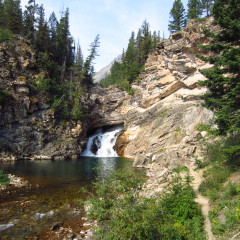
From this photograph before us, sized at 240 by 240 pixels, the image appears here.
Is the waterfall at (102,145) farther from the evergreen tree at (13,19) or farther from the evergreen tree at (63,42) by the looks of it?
the evergreen tree at (13,19)

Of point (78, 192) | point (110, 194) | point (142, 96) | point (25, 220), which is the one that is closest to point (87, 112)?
point (142, 96)

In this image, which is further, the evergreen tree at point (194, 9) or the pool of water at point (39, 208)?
the evergreen tree at point (194, 9)

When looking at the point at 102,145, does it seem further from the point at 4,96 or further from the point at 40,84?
the point at 4,96

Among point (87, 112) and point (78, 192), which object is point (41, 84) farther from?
point (78, 192)

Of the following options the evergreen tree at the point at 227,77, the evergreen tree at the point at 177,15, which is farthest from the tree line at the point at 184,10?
the evergreen tree at the point at 227,77

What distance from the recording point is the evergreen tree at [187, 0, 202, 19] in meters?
44.6

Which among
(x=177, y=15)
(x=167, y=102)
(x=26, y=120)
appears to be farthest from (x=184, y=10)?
(x=26, y=120)

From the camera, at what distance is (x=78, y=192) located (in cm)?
1580

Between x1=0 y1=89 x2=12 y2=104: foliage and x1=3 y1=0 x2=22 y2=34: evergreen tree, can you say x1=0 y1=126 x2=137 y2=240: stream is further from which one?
x1=3 y1=0 x2=22 y2=34: evergreen tree

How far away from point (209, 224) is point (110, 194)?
4135mm

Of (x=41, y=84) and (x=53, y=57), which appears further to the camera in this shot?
(x=53, y=57)

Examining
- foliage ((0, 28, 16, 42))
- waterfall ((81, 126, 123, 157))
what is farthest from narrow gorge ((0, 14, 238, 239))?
foliage ((0, 28, 16, 42))

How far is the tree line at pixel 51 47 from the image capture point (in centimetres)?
4284

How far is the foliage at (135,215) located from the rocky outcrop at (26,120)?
106 ft
